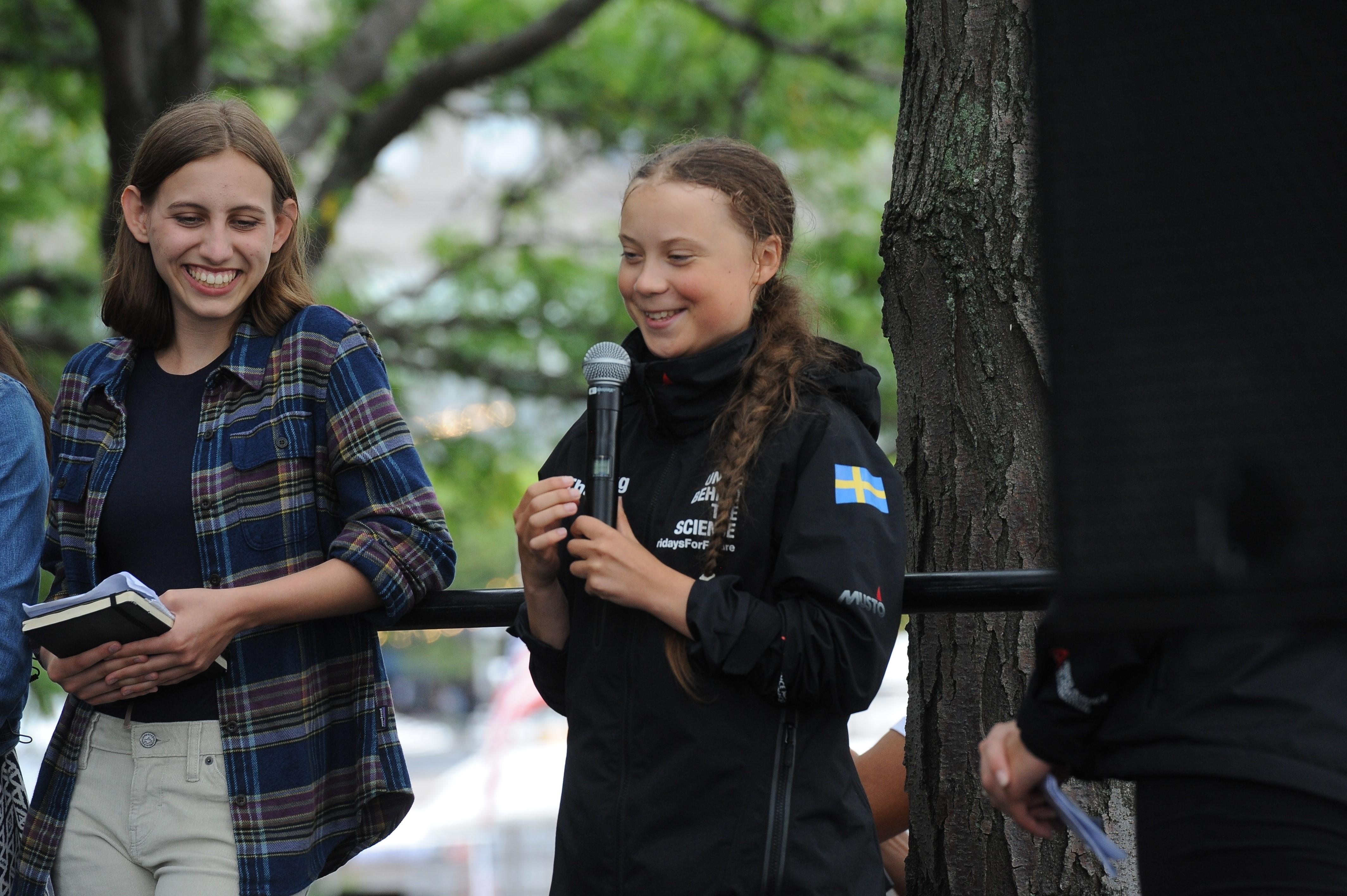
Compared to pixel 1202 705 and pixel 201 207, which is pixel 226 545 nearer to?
pixel 201 207

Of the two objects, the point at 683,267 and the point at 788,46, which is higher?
the point at 788,46

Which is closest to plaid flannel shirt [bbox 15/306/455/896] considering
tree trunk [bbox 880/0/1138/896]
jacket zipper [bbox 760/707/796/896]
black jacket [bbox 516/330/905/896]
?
black jacket [bbox 516/330/905/896]

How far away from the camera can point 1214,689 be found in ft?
5.43

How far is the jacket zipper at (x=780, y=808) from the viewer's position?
2098mm

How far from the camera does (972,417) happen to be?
2938mm

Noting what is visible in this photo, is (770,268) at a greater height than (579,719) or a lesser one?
greater

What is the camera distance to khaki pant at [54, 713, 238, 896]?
2.38 meters

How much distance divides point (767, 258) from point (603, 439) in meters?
0.53

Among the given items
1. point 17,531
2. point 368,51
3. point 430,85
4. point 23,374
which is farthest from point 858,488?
point 430,85

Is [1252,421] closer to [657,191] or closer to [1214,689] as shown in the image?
[1214,689]

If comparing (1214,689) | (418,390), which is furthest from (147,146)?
(418,390)

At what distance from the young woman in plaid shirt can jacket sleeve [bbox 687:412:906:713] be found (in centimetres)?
68

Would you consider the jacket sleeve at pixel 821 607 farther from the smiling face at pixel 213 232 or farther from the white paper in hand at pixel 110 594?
the smiling face at pixel 213 232

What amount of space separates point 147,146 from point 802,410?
1.41 m
